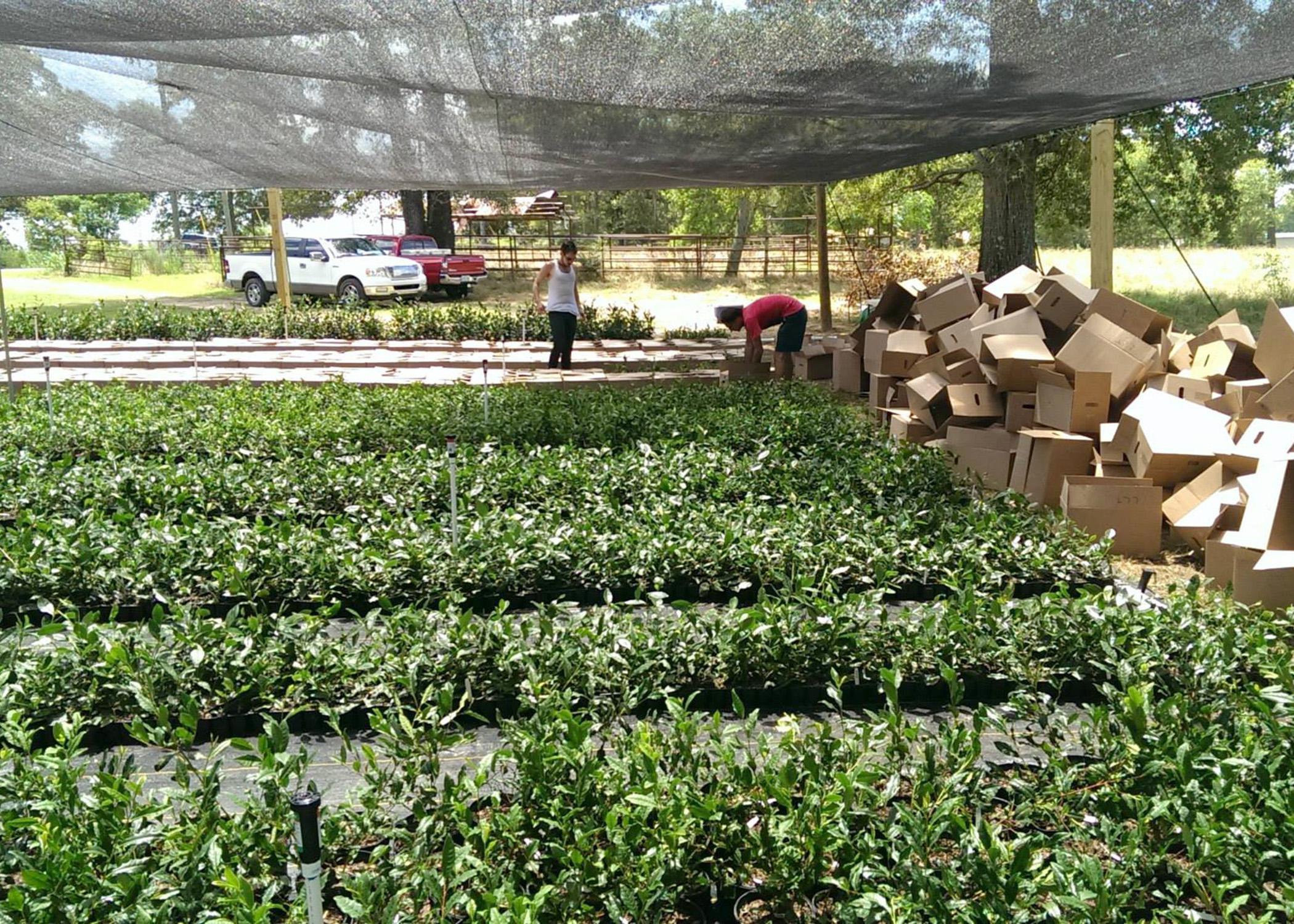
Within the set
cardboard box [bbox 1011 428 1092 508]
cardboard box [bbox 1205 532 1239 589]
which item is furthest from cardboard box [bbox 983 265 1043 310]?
cardboard box [bbox 1205 532 1239 589]

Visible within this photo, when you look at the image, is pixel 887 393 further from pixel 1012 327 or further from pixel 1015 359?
pixel 1015 359

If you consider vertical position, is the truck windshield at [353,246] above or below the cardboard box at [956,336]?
above

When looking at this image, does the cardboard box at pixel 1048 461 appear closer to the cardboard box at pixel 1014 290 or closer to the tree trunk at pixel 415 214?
the cardboard box at pixel 1014 290

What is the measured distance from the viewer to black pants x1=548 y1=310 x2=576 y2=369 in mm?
11266

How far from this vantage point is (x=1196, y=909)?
8.04ft

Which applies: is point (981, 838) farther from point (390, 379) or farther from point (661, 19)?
point (390, 379)

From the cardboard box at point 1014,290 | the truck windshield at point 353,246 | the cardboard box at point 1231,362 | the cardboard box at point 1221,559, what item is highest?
the truck windshield at point 353,246

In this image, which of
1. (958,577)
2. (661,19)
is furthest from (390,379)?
(958,577)

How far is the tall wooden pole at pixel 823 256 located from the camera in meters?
14.7

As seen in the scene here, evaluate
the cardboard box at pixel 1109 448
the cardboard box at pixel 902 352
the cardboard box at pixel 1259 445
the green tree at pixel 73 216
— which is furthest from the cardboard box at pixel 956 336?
the green tree at pixel 73 216

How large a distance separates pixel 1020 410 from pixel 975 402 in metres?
0.38

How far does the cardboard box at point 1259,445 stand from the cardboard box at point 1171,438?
12 cm

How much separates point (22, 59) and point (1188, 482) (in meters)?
7.87

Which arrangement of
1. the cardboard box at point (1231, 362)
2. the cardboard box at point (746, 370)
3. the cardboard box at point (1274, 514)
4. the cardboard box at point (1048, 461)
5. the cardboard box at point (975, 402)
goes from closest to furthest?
the cardboard box at point (1274, 514) < the cardboard box at point (1048, 461) < the cardboard box at point (1231, 362) < the cardboard box at point (975, 402) < the cardboard box at point (746, 370)
